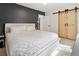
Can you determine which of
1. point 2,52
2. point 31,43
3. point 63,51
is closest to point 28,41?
point 31,43

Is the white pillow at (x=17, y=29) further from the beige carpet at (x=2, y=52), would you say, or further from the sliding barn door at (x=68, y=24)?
the sliding barn door at (x=68, y=24)

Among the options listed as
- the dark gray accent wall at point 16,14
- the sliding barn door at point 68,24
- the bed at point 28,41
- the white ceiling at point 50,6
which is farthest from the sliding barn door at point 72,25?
the dark gray accent wall at point 16,14

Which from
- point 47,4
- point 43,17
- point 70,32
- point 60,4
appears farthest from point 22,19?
point 70,32

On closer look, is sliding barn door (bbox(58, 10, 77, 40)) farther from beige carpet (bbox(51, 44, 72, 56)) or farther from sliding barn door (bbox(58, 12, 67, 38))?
beige carpet (bbox(51, 44, 72, 56))

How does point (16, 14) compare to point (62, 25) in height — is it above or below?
above

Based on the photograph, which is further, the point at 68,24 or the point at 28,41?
the point at 68,24

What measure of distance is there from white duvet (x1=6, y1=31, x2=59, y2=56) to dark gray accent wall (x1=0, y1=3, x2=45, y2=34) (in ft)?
0.68

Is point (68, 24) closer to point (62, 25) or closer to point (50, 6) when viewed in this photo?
point (62, 25)

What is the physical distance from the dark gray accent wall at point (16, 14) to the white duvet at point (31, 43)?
208mm

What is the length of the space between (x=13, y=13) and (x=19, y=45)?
553 millimetres

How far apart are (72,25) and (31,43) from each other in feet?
2.41

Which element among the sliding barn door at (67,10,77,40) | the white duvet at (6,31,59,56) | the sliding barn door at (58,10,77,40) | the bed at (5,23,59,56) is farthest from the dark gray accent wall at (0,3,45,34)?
the sliding barn door at (67,10,77,40)

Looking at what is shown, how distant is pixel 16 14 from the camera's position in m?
1.84

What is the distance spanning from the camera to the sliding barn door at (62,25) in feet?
5.94
